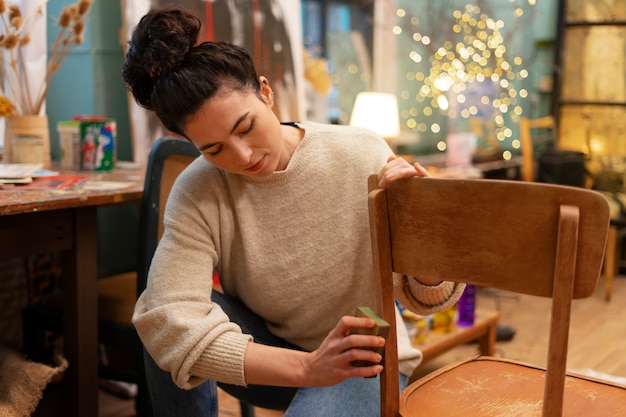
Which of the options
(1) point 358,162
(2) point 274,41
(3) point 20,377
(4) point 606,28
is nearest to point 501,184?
(1) point 358,162

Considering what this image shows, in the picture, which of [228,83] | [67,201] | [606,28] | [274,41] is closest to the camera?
[228,83]

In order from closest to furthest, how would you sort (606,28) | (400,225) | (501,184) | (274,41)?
(501,184) → (400,225) → (274,41) → (606,28)

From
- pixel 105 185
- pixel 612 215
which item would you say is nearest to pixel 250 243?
pixel 105 185

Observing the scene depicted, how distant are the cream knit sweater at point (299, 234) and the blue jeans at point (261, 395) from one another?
3cm

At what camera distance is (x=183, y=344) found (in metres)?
1.14

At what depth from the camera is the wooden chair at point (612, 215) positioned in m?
3.96

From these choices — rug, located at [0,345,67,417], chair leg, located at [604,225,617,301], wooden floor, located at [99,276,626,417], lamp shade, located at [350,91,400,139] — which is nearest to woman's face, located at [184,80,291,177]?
rug, located at [0,345,67,417]

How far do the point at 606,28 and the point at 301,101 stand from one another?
2.55 m

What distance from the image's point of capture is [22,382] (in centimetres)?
173

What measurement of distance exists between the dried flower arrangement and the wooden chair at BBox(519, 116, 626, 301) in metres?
2.69

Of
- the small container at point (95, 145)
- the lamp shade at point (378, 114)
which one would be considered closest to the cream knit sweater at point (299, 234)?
the small container at point (95, 145)

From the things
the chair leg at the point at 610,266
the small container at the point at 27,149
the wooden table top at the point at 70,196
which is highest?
the small container at the point at 27,149

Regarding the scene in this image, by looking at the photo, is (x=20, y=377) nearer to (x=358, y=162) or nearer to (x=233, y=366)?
(x=233, y=366)

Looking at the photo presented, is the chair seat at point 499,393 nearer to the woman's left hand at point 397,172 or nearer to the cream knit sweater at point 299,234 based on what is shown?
the cream knit sweater at point 299,234
